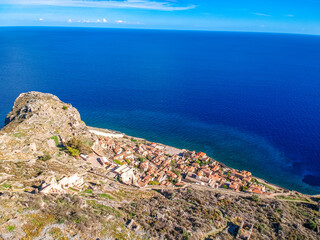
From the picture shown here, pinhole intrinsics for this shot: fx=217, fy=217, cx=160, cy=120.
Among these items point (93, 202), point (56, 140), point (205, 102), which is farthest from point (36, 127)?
point (205, 102)

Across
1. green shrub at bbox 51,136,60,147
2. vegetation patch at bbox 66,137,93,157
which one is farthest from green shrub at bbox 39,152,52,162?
green shrub at bbox 51,136,60,147

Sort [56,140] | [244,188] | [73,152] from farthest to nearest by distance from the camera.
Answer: [244,188] → [56,140] → [73,152]

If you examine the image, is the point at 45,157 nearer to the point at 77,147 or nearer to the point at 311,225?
the point at 77,147

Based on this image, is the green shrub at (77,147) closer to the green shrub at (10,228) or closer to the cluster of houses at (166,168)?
the cluster of houses at (166,168)

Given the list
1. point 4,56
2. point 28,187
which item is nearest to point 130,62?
point 4,56

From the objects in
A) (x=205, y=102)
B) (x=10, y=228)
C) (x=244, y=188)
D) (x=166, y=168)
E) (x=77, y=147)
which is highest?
(x=10, y=228)

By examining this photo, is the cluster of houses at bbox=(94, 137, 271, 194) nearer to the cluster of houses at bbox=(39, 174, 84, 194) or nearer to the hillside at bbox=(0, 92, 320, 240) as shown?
the hillside at bbox=(0, 92, 320, 240)
